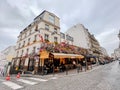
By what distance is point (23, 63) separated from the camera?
2136 cm

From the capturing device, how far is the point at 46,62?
55.2 feet

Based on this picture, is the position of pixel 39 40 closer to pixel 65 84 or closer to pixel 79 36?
pixel 65 84

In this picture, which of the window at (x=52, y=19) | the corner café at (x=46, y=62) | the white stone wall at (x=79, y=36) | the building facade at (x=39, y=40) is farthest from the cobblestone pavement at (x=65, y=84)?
the white stone wall at (x=79, y=36)

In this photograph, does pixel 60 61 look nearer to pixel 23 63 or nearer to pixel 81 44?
pixel 23 63

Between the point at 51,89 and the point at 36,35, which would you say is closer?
the point at 51,89

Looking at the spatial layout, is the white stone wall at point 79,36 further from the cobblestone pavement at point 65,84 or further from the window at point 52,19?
the cobblestone pavement at point 65,84

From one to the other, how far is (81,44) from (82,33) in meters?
4.04

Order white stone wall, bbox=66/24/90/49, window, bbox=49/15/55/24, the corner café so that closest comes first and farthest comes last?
the corner café
window, bbox=49/15/55/24
white stone wall, bbox=66/24/90/49

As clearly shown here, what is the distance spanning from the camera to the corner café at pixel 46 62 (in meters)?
14.9

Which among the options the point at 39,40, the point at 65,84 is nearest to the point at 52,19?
the point at 39,40

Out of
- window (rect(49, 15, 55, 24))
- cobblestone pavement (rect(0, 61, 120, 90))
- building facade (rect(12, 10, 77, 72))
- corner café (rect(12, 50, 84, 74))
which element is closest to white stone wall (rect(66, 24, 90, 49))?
building facade (rect(12, 10, 77, 72))

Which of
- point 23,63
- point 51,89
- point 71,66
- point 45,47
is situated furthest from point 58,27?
point 51,89

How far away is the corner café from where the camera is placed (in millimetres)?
Result: 14930

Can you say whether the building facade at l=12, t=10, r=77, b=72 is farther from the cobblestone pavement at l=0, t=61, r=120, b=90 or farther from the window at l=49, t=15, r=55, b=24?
the cobblestone pavement at l=0, t=61, r=120, b=90
